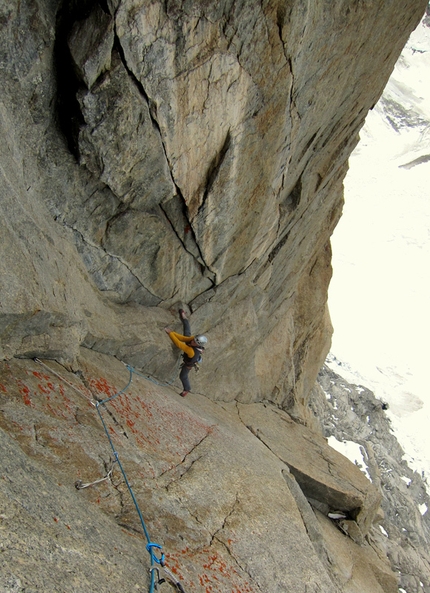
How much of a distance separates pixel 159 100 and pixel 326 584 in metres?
7.98

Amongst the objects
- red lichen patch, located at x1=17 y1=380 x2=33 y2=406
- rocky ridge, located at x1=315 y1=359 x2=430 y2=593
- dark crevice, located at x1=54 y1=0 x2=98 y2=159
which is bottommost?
rocky ridge, located at x1=315 y1=359 x2=430 y2=593

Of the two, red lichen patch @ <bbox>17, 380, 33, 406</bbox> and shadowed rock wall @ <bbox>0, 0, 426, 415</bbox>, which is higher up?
shadowed rock wall @ <bbox>0, 0, 426, 415</bbox>

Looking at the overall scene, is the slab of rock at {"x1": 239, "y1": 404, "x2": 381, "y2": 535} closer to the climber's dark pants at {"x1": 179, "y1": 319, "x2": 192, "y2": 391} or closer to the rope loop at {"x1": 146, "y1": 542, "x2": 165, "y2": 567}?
the climber's dark pants at {"x1": 179, "y1": 319, "x2": 192, "y2": 391}

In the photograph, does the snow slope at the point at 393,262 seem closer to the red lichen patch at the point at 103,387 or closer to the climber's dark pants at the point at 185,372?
the climber's dark pants at the point at 185,372

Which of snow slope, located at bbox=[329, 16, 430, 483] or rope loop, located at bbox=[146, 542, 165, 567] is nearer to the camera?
rope loop, located at bbox=[146, 542, 165, 567]

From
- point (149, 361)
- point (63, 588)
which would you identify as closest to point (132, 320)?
point (149, 361)

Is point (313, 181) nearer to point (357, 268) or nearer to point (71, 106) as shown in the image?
point (71, 106)

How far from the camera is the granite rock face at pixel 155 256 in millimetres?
5324

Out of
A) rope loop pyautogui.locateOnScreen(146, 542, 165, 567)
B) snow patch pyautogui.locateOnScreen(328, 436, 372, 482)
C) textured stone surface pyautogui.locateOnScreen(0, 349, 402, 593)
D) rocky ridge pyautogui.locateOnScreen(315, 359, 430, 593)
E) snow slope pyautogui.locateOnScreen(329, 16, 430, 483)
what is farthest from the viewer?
snow slope pyautogui.locateOnScreen(329, 16, 430, 483)

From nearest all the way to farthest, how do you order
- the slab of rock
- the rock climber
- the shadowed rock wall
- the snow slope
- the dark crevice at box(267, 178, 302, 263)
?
1. the shadowed rock wall
2. the rock climber
3. the slab of rock
4. the dark crevice at box(267, 178, 302, 263)
5. the snow slope

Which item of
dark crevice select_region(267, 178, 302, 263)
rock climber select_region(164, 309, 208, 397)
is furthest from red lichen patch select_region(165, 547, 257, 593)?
dark crevice select_region(267, 178, 302, 263)

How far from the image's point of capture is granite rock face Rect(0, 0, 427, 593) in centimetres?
532

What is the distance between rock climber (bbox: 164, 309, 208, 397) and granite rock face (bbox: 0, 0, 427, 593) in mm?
290

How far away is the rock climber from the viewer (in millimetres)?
9703
